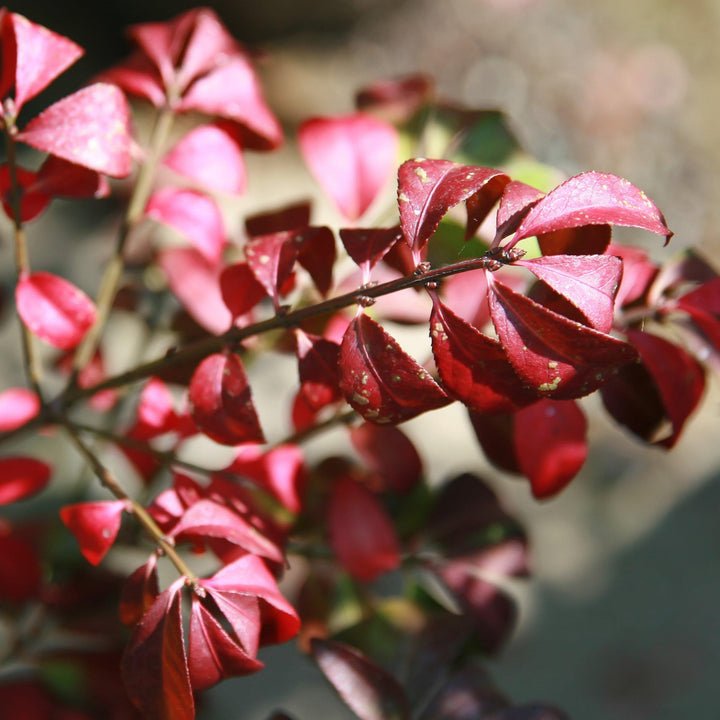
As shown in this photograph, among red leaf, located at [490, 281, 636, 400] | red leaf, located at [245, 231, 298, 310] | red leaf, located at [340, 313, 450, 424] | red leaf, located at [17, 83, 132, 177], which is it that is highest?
red leaf, located at [17, 83, 132, 177]

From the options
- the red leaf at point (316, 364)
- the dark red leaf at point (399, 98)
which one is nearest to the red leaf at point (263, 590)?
the red leaf at point (316, 364)

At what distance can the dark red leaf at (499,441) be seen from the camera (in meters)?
0.59

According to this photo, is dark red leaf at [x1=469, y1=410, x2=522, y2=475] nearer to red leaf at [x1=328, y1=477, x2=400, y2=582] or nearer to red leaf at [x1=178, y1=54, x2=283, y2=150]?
red leaf at [x1=328, y1=477, x2=400, y2=582]

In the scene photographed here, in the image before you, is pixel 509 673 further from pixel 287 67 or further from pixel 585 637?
pixel 287 67

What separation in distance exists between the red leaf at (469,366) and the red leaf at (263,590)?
0.20 m

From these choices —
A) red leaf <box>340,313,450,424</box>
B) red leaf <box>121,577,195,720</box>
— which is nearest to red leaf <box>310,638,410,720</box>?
red leaf <box>121,577,195,720</box>

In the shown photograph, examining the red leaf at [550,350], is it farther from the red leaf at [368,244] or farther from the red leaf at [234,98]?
the red leaf at [234,98]

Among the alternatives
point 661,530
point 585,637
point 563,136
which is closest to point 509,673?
point 585,637

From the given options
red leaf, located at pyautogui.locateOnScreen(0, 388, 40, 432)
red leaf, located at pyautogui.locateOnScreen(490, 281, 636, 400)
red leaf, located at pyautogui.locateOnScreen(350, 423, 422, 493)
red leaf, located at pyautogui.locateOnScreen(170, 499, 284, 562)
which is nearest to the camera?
red leaf, located at pyautogui.locateOnScreen(490, 281, 636, 400)

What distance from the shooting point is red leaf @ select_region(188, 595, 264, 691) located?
19.0 inches

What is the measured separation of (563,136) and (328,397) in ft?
6.12

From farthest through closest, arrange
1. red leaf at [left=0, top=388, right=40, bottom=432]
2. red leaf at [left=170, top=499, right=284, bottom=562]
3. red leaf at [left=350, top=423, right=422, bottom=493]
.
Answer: red leaf at [left=0, top=388, right=40, bottom=432], red leaf at [left=350, top=423, right=422, bottom=493], red leaf at [left=170, top=499, right=284, bottom=562]

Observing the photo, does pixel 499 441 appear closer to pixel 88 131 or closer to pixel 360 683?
pixel 360 683

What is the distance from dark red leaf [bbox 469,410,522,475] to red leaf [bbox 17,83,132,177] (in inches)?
13.5
